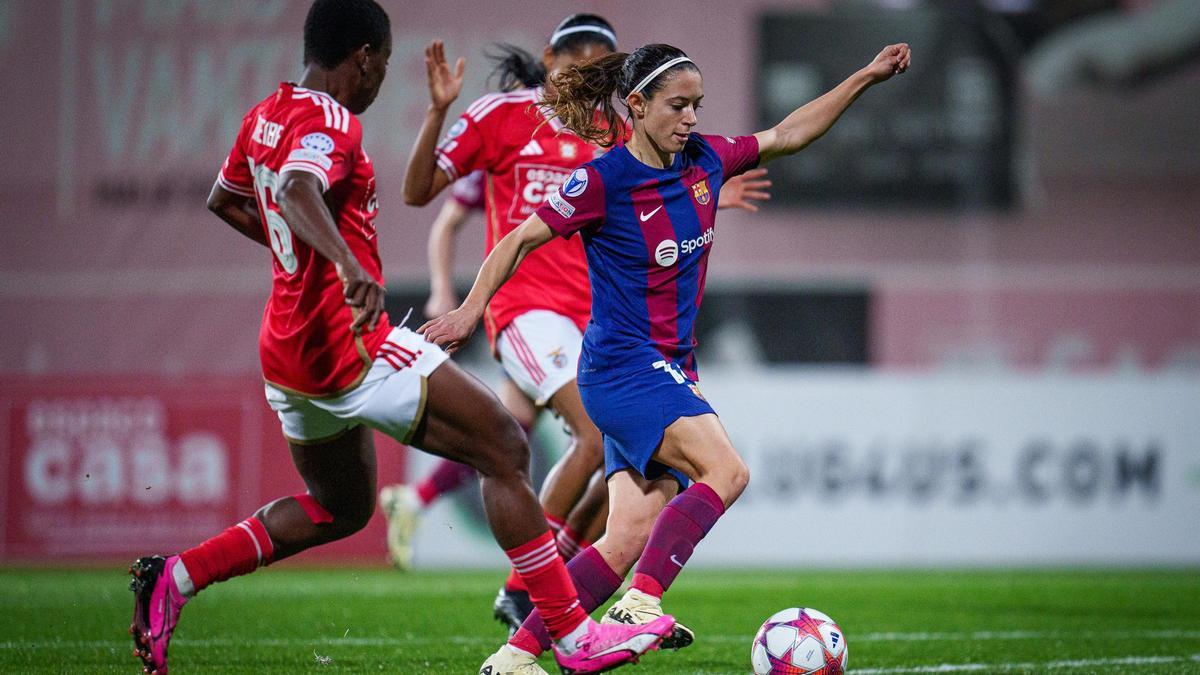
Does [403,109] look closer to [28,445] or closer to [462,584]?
[28,445]

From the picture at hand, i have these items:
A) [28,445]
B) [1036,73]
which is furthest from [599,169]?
[1036,73]

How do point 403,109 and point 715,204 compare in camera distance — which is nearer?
point 715,204

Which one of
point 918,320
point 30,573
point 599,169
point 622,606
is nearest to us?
point 622,606

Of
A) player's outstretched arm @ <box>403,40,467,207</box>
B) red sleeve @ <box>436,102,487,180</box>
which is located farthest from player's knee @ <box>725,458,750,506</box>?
red sleeve @ <box>436,102,487,180</box>

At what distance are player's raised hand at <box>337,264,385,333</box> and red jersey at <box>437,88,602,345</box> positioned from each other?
1.76 m

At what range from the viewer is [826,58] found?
1477 cm

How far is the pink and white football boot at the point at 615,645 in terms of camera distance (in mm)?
3727

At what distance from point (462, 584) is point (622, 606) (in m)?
4.79

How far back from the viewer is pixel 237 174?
4.40m

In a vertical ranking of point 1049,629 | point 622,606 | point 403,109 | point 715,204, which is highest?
point 403,109

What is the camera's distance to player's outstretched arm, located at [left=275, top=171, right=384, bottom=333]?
377cm

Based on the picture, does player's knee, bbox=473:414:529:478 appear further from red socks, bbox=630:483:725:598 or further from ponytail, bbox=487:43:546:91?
ponytail, bbox=487:43:546:91

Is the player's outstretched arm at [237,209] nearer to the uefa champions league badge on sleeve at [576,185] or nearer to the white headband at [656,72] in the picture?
the uefa champions league badge on sleeve at [576,185]

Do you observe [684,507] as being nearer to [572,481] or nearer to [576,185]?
[576,185]
